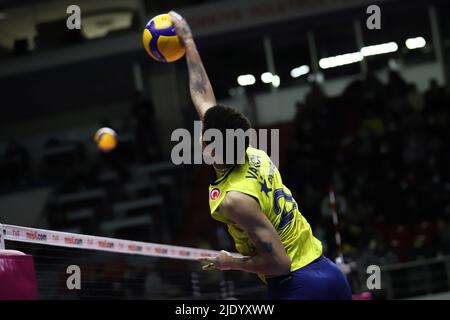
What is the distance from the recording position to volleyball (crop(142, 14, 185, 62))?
5645 millimetres

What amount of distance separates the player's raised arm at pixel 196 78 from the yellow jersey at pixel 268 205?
0.83 m

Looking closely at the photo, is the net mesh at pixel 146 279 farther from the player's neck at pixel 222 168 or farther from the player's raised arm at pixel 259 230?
the player's raised arm at pixel 259 230

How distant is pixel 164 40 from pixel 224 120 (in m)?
1.84

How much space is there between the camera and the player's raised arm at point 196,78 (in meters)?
5.05

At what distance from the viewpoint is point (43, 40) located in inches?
803

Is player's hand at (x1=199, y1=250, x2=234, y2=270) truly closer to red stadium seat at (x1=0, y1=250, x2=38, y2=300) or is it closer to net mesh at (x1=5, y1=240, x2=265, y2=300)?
red stadium seat at (x1=0, y1=250, x2=38, y2=300)

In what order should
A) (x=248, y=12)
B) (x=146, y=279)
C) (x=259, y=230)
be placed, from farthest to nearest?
1. (x=248, y=12)
2. (x=146, y=279)
3. (x=259, y=230)

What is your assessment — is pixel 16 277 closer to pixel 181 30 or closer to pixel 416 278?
pixel 181 30

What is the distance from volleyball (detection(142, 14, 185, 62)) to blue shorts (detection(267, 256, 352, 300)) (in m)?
2.19

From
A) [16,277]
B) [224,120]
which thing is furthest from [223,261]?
[16,277]

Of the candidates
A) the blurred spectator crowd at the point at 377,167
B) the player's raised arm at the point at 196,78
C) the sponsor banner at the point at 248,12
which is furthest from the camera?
the sponsor banner at the point at 248,12

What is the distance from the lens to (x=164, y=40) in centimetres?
564

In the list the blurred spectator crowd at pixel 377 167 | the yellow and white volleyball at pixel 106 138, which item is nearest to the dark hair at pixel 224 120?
the blurred spectator crowd at pixel 377 167
